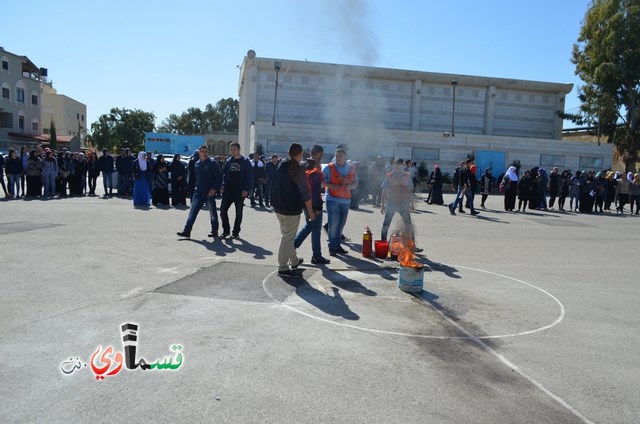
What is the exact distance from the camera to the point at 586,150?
38.8 meters

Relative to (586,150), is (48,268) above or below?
below

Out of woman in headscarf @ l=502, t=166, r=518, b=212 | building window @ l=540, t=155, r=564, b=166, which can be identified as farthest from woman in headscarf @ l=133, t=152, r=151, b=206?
building window @ l=540, t=155, r=564, b=166

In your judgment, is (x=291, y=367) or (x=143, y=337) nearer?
(x=291, y=367)

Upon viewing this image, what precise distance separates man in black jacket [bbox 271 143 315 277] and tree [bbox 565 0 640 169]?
4184 cm

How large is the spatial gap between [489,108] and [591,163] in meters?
11.8

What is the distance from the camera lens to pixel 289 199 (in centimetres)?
721

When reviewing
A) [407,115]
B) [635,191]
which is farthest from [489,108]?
[635,191]

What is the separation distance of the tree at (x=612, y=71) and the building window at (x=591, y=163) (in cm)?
493

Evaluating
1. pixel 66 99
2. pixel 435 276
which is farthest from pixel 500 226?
pixel 66 99

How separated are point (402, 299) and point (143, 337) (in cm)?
321

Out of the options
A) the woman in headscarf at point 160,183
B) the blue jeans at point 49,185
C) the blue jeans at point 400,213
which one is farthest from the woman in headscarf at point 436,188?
the blue jeans at point 49,185

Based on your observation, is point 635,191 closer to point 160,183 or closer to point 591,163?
point 160,183

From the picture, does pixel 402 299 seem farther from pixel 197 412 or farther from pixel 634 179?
pixel 634 179

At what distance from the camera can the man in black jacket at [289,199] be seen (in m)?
7.17
